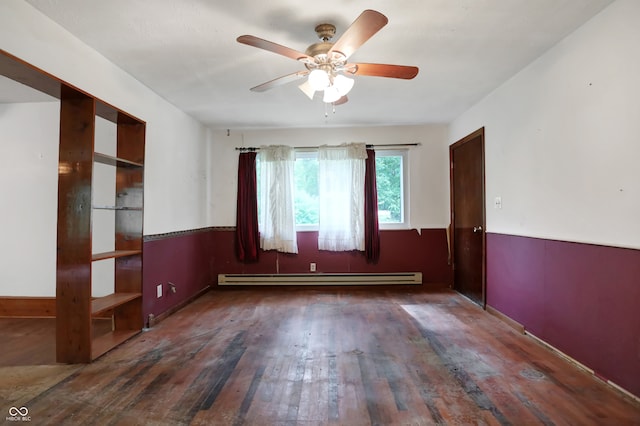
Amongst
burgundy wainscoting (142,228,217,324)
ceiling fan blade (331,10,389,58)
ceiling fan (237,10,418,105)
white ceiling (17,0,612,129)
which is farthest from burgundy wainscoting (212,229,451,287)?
ceiling fan blade (331,10,389,58)

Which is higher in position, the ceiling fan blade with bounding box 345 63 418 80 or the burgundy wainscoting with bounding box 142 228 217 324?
the ceiling fan blade with bounding box 345 63 418 80

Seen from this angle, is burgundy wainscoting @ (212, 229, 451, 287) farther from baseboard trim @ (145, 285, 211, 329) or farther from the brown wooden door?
baseboard trim @ (145, 285, 211, 329)

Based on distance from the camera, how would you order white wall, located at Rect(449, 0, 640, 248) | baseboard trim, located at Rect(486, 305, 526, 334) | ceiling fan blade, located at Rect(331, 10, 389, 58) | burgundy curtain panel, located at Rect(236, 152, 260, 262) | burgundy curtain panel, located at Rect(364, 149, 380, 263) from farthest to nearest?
burgundy curtain panel, located at Rect(236, 152, 260, 262)
burgundy curtain panel, located at Rect(364, 149, 380, 263)
baseboard trim, located at Rect(486, 305, 526, 334)
white wall, located at Rect(449, 0, 640, 248)
ceiling fan blade, located at Rect(331, 10, 389, 58)

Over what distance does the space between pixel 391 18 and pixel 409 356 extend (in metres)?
2.31

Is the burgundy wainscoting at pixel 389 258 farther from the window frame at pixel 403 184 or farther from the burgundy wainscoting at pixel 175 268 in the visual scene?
the burgundy wainscoting at pixel 175 268

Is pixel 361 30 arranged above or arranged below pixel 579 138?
above

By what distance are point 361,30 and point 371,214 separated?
3023 mm

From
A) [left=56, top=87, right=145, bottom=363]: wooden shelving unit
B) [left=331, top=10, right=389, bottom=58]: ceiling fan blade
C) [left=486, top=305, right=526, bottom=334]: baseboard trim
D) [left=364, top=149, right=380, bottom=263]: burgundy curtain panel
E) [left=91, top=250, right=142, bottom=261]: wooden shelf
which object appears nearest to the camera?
[left=331, top=10, right=389, bottom=58]: ceiling fan blade

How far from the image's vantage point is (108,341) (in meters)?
2.67

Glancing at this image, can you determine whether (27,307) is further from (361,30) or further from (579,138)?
(579,138)

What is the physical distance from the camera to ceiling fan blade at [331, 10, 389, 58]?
5.15 feet

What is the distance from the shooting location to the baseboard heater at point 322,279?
455cm

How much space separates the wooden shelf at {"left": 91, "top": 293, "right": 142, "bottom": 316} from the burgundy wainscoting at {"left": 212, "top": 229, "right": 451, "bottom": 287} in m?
1.96

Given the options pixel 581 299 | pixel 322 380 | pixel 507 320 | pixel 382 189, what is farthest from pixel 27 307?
pixel 581 299
